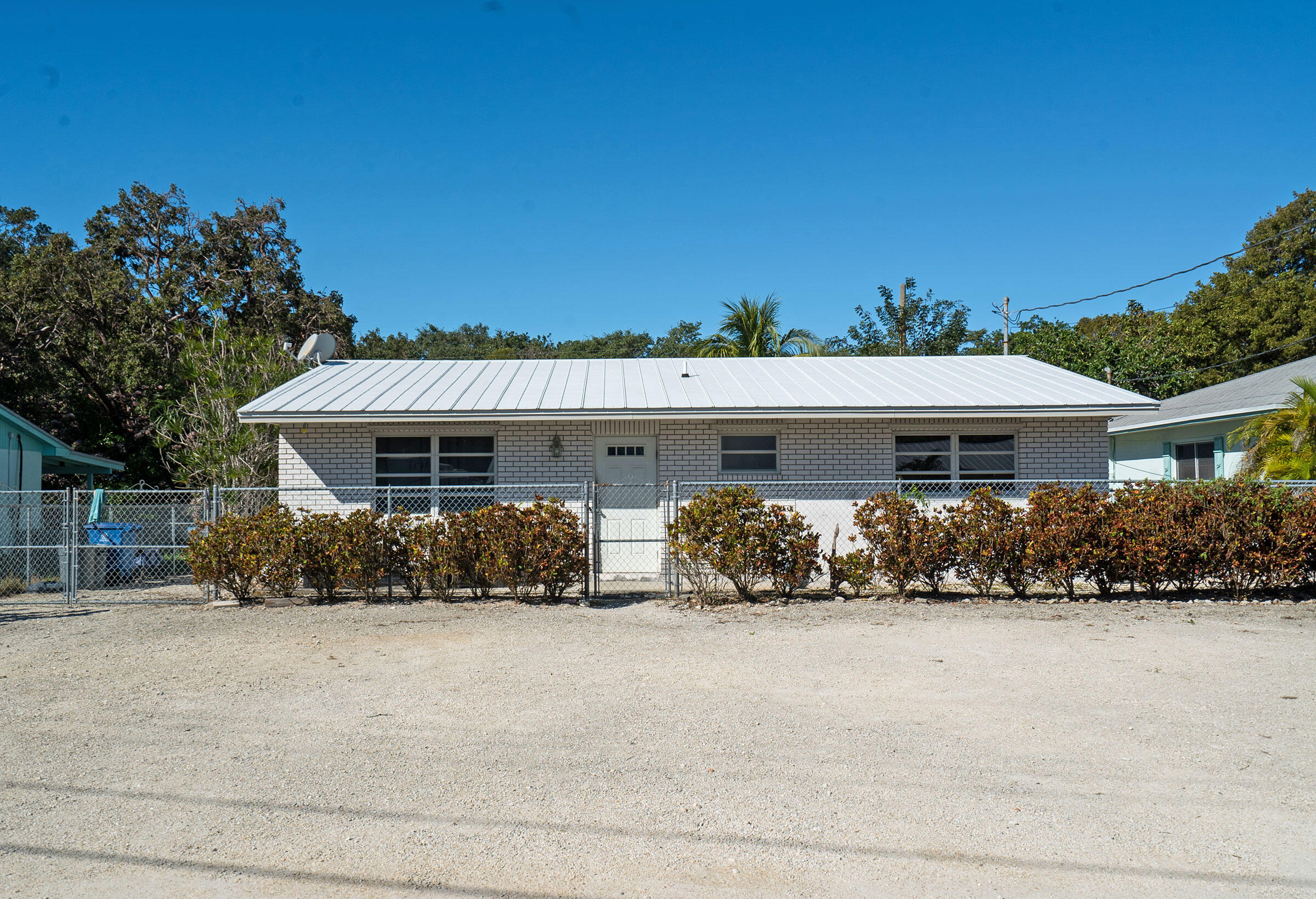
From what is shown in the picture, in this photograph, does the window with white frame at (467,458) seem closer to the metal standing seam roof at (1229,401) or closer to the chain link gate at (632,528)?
the chain link gate at (632,528)

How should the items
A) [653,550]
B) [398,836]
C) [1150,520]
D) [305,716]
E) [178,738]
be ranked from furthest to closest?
1. [653,550]
2. [1150,520]
3. [305,716]
4. [178,738]
5. [398,836]

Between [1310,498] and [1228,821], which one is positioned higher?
[1310,498]

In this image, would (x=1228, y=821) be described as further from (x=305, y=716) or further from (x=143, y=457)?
(x=143, y=457)

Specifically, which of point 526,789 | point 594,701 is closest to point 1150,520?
point 594,701

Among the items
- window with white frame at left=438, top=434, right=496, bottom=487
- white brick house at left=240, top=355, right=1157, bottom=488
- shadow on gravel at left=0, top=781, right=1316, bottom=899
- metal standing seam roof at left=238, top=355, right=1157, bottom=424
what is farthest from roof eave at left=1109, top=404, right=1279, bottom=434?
shadow on gravel at left=0, top=781, right=1316, bottom=899

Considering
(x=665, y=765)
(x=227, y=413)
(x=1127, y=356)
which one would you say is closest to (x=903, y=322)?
(x=1127, y=356)

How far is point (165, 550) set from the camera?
14656mm

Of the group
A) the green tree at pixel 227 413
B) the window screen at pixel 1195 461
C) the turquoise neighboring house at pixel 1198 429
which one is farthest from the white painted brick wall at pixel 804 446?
the window screen at pixel 1195 461

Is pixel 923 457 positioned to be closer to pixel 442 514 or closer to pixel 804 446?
pixel 804 446

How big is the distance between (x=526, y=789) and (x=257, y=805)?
→ 1364mm

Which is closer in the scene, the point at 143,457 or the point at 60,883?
the point at 60,883

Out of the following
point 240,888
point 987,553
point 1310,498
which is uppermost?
point 1310,498

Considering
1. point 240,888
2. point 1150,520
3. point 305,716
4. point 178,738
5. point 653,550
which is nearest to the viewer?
point 240,888

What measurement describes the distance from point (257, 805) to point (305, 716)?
63.4 inches
